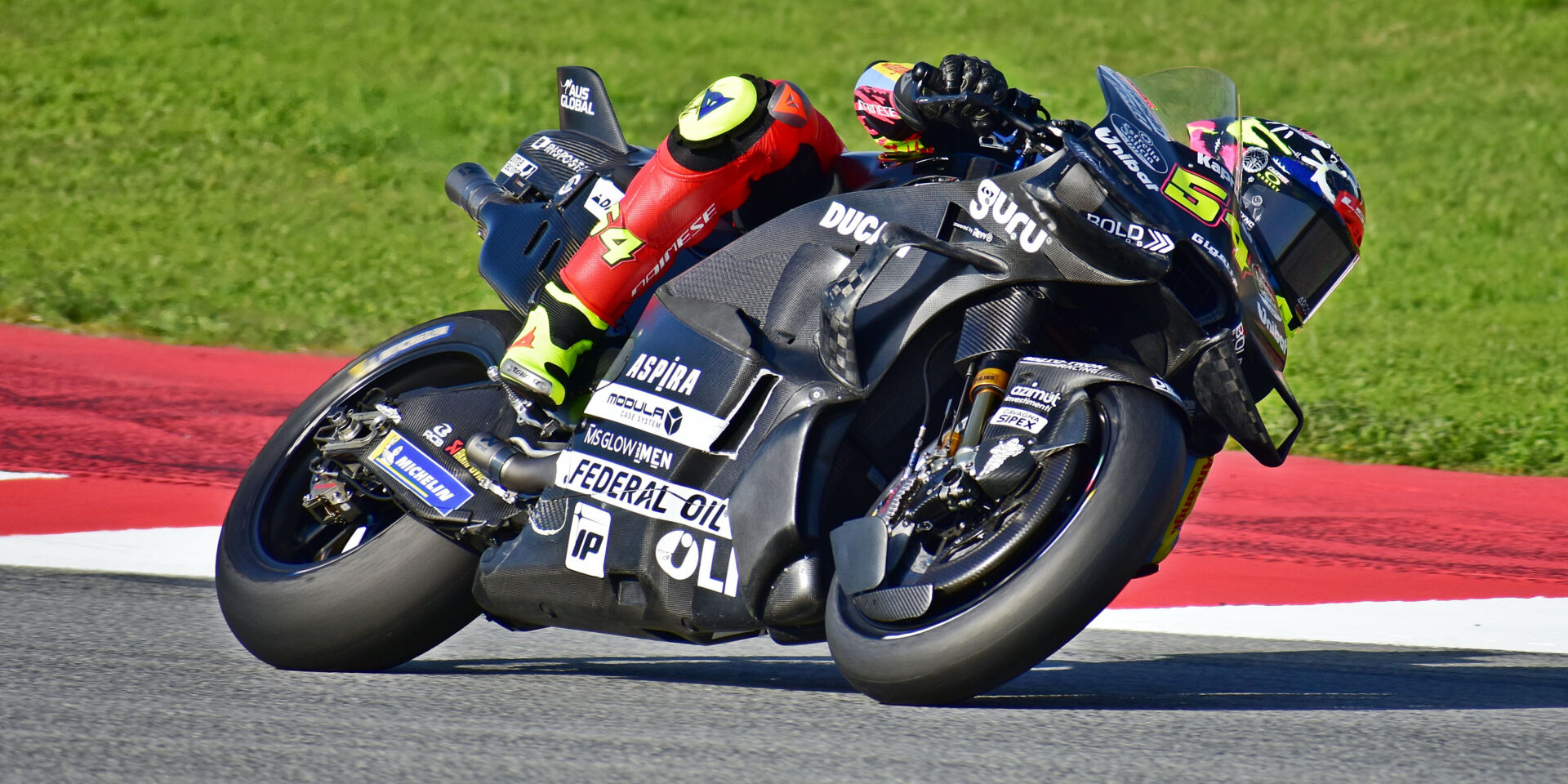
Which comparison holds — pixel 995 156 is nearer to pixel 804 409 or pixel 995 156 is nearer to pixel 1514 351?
pixel 804 409

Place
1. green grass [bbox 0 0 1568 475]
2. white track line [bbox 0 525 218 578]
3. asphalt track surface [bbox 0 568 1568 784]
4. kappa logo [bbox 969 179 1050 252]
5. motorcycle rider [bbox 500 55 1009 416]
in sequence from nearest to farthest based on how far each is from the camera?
asphalt track surface [bbox 0 568 1568 784] < kappa logo [bbox 969 179 1050 252] < motorcycle rider [bbox 500 55 1009 416] < white track line [bbox 0 525 218 578] < green grass [bbox 0 0 1568 475]

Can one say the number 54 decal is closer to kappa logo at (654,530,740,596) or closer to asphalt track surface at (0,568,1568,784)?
asphalt track surface at (0,568,1568,784)

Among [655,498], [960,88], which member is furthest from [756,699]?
[960,88]

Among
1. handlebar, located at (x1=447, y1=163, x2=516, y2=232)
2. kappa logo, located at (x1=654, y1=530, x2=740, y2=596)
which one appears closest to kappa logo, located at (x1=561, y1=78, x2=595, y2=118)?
handlebar, located at (x1=447, y1=163, x2=516, y2=232)

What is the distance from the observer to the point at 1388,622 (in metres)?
4.66

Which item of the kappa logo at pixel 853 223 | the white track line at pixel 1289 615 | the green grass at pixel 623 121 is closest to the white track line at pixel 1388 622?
the white track line at pixel 1289 615

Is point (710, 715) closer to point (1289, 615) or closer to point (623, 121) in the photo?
point (1289, 615)

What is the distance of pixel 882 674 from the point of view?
3.07 m

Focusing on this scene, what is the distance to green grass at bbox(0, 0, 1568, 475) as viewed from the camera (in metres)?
9.71

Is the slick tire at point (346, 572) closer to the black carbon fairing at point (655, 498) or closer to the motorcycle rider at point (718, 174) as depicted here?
the black carbon fairing at point (655, 498)

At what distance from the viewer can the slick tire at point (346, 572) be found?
3748mm

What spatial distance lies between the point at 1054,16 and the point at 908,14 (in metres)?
1.79

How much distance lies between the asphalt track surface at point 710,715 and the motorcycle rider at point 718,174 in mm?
719

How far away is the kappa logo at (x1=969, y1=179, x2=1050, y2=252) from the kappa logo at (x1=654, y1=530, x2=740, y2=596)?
0.76 metres
